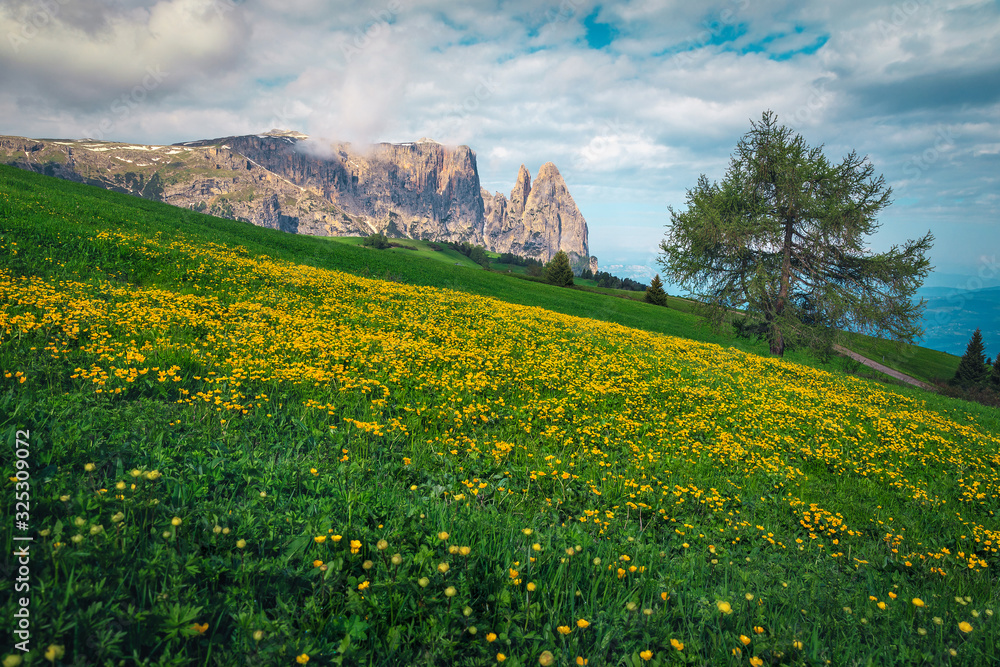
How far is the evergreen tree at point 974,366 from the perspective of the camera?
62600mm

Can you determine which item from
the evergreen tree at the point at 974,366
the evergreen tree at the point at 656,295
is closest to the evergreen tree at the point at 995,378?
the evergreen tree at the point at 974,366

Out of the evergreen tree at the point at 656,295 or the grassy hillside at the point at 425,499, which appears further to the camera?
the evergreen tree at the point at 656,295

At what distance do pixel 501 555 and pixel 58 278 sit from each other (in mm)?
11212

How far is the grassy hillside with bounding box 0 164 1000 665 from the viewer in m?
2.70

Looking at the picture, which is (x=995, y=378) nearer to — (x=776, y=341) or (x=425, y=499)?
(x=776, y=341)

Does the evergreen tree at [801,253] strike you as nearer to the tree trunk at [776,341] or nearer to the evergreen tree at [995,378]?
the tree trunk at [776,341]

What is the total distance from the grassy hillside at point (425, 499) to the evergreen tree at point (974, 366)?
7633 centimetres

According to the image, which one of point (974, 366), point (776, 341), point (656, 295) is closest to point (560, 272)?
point (656, 295)

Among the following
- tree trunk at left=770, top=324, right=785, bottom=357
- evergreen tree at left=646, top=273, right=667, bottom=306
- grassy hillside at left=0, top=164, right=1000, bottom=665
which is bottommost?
grassy hillside at left=0, top=164, right=1000, bottom=665

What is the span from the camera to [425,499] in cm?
428

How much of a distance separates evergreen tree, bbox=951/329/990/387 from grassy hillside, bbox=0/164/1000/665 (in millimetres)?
76334

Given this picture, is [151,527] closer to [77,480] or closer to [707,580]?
[77,480]

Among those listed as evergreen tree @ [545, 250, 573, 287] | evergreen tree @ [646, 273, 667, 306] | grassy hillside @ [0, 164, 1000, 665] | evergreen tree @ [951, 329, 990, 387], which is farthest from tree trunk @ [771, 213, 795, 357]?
evergreen tree @ [951, 329, 990, 387]

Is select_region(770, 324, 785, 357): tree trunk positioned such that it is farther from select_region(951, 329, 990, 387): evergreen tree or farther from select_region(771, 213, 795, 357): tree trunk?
select_region(951, 329, 990, 387): evergreen tree
